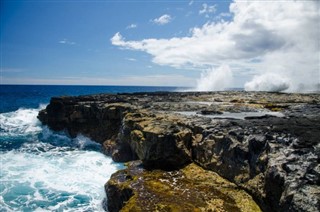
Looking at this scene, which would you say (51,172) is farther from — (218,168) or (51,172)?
(218,168)

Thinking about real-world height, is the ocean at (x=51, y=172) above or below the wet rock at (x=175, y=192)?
below

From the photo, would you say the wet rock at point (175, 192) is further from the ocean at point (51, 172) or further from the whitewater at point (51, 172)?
the whitewater at point (51, 172)

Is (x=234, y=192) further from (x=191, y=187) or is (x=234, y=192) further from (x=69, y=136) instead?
(x=69, y=136)

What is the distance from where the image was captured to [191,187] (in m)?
14.6

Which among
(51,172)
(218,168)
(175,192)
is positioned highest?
(218,168)

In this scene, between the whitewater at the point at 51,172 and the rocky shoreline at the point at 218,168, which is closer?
the rocky shoreline at the point at 218,168

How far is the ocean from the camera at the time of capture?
64.7 ft

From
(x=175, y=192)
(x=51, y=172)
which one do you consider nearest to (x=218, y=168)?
(x=175, y=192)

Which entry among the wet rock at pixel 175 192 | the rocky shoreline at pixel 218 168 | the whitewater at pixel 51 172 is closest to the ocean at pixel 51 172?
the whitewater at pixel 51 172

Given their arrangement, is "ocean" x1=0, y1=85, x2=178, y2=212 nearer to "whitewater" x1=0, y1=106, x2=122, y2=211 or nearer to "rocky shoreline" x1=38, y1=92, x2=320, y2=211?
"whitewater" x1=0, y1=106, x2=122, y2=211

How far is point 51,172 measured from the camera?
2597 centimetres

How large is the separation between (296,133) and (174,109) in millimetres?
16549

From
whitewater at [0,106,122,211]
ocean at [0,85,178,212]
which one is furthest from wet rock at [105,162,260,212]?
whitewater at [0,106,122,211]

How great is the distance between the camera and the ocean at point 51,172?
64.7 feet
